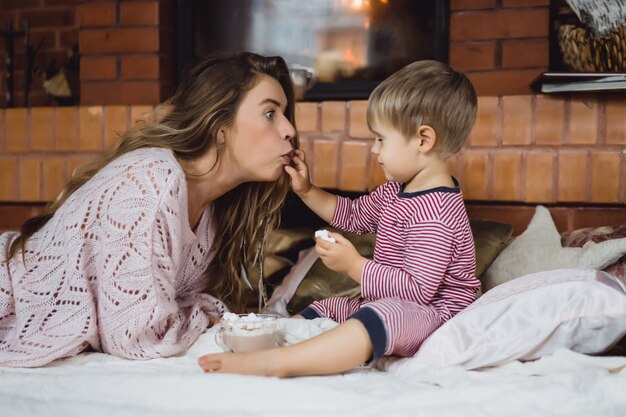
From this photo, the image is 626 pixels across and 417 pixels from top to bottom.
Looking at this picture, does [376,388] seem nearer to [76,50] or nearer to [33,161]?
[33,161]

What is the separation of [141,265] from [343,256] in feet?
1.25

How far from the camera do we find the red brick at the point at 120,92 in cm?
231

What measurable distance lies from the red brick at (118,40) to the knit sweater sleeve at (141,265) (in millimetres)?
1147

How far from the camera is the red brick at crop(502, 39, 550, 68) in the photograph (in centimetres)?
202

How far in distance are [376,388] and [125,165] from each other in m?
0.65

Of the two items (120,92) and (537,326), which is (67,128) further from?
(537,326)

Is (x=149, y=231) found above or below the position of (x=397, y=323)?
above

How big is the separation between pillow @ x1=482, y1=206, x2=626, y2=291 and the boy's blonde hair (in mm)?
389

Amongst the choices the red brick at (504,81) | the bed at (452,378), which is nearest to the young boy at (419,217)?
the bed at (452,378)

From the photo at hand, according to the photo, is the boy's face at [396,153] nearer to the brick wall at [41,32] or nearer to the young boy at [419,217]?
the young boy at [419,217]

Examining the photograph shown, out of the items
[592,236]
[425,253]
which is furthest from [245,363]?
[592,236]

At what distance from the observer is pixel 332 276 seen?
5.61 ft

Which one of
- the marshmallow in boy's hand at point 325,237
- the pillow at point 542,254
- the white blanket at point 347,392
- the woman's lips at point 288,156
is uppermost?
the woman's lips at point 288,156

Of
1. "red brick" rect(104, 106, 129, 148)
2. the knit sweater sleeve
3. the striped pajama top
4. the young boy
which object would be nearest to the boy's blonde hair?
the young boy
